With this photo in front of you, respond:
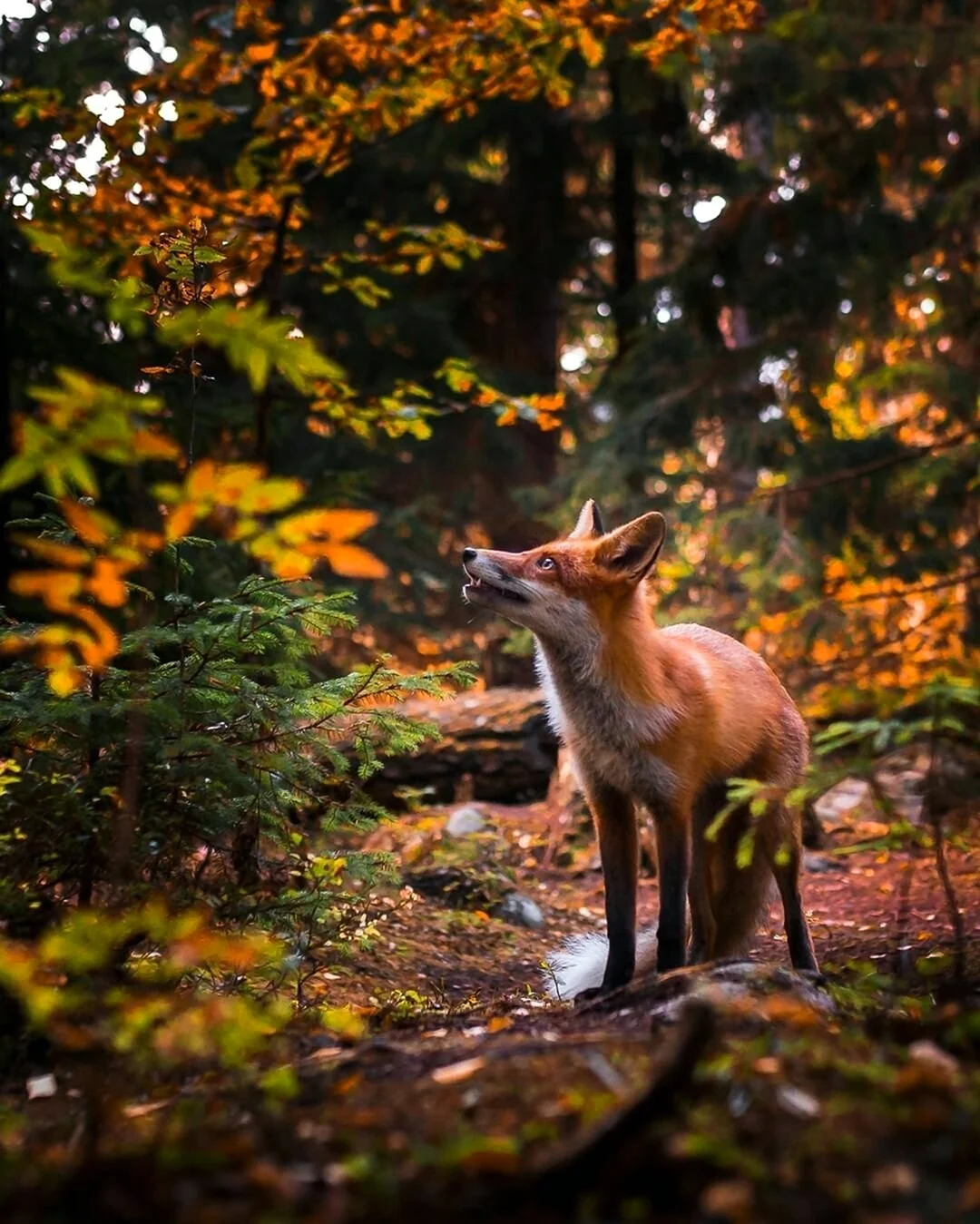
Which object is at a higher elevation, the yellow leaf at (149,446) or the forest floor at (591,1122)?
the yellow leaf at (149,446)

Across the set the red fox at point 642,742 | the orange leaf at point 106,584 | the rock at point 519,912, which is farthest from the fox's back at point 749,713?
the orange leaf at point 106,584

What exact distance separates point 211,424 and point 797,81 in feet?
26.6

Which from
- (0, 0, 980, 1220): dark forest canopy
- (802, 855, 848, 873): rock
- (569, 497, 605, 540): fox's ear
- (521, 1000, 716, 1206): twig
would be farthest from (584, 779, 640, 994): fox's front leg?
(802, 855, 848, 873): rock

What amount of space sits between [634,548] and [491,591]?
0.68 metres

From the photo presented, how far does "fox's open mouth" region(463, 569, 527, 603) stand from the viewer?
4762 millimetres

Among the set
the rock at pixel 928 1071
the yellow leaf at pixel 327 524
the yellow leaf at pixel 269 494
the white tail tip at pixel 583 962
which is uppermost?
the yellow leaf at pixel 269 494

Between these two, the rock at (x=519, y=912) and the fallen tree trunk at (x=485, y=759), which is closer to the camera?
the rock at (x=519, y=912)

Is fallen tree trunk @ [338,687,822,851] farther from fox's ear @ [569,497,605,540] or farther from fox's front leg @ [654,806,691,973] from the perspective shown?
fox's front leg @ [654,806,691,973]

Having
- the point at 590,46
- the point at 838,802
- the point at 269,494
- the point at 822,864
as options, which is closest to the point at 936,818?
the point at 269,494

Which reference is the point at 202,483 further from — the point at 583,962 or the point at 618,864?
the point at 583,962

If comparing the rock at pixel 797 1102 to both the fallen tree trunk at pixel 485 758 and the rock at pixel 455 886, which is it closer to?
the rock at pixel 455 886

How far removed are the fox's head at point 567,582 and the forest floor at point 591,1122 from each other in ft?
5.28

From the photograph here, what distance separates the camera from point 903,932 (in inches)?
246

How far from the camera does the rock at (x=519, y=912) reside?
7.08 meters
